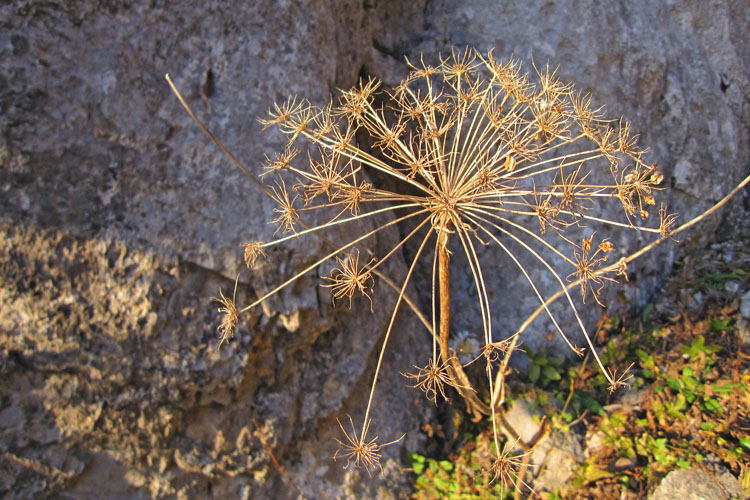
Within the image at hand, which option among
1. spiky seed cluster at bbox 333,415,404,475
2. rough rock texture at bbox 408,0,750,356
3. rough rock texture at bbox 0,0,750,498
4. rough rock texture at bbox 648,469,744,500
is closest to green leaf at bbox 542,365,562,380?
rough rock texture at bbox 408,0,750,356

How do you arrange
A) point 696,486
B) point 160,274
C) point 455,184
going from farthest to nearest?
point 696,486 → point 160,274 → point 455,184

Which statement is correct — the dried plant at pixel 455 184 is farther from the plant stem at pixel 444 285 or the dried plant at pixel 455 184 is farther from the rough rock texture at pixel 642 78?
the rough rock texture at pixel 642 78

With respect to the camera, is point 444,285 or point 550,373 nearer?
point 444,285

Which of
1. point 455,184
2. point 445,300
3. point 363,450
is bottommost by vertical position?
point 363,450

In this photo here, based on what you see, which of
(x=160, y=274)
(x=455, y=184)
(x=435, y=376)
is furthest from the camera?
(x=160, y=274)

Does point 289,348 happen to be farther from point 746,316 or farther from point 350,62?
point 746,316

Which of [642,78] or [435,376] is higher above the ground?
[642,78]

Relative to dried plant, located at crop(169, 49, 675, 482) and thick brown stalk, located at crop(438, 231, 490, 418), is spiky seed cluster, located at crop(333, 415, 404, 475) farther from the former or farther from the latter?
thick brown stalk, located at crop(438, 231, 490, 418)

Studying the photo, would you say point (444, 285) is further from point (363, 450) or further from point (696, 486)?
point (696, 486)

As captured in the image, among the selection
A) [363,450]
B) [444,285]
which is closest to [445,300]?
[444,285]
